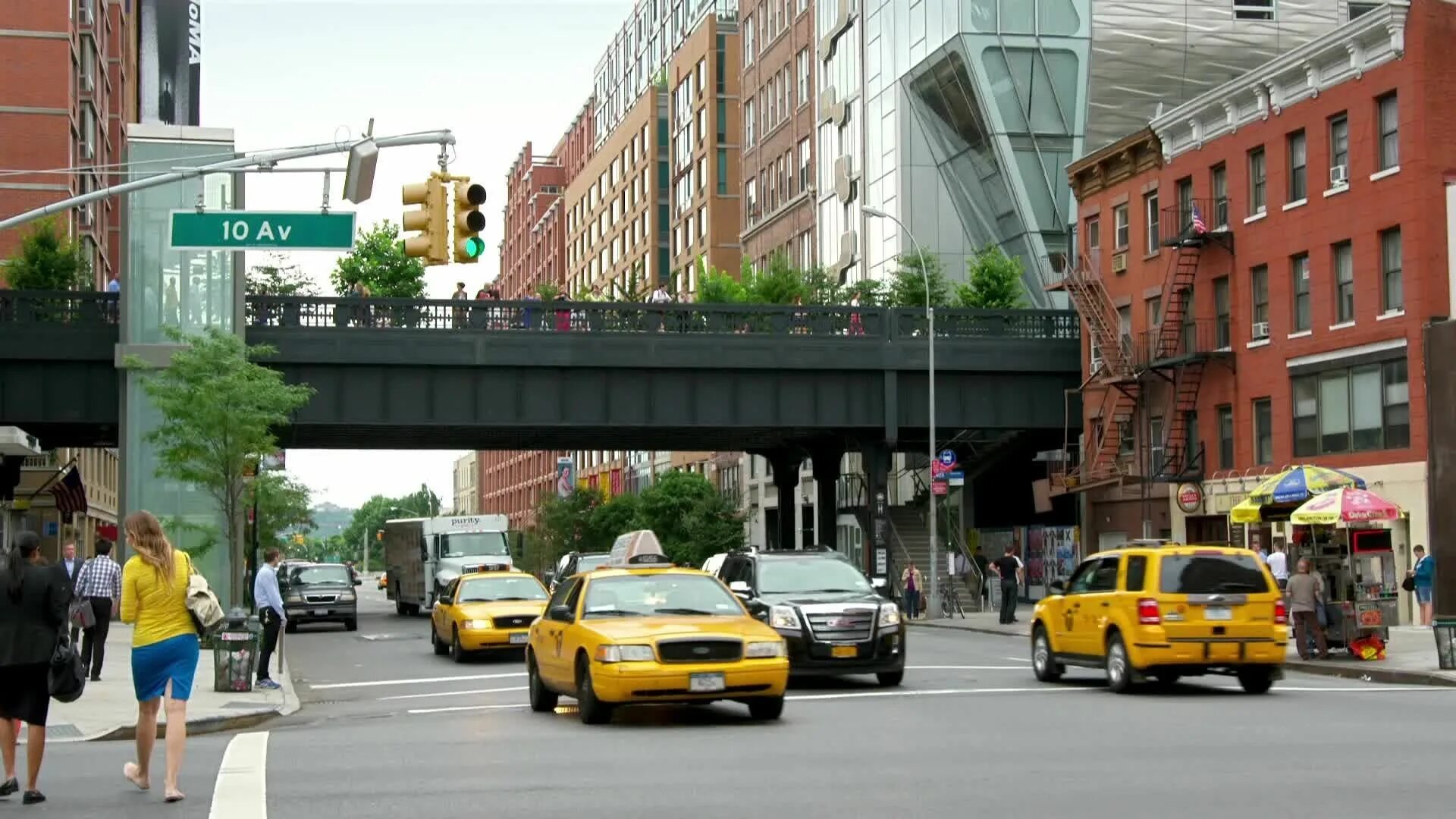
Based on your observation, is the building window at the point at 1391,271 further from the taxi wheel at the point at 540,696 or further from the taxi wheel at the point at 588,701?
the taxi wheel at the point at 588,701

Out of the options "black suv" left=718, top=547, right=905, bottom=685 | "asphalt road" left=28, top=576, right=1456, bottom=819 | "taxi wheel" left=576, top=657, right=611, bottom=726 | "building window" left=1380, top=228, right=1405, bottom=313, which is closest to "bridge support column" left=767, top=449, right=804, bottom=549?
"building window" left=1380, top=228, right=1405, bottom=313

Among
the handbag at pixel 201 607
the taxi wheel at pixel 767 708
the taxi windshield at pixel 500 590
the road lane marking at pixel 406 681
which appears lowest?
the road lane marking at pixel 406 681

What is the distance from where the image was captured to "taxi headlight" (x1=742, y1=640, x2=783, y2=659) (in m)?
17.0

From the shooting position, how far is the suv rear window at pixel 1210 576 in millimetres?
20344

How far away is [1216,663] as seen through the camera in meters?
20.3

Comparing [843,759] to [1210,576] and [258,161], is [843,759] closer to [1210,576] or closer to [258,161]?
[1210,576]

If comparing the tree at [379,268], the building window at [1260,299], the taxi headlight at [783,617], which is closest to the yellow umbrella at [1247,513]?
the building window at [1260,299]

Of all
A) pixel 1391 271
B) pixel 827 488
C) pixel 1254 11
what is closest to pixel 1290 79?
pixel 1391 271

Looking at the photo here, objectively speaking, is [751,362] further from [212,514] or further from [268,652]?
[268,652]

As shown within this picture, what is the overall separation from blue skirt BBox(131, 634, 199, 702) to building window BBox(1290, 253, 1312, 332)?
3414cm

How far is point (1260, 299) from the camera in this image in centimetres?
4391

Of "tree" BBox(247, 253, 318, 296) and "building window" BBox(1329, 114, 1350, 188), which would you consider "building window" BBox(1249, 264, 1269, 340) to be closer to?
"building window" BBox(1329, 114, 1350, 188)

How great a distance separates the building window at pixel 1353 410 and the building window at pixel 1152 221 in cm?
796

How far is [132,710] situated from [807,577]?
26.2 ft
